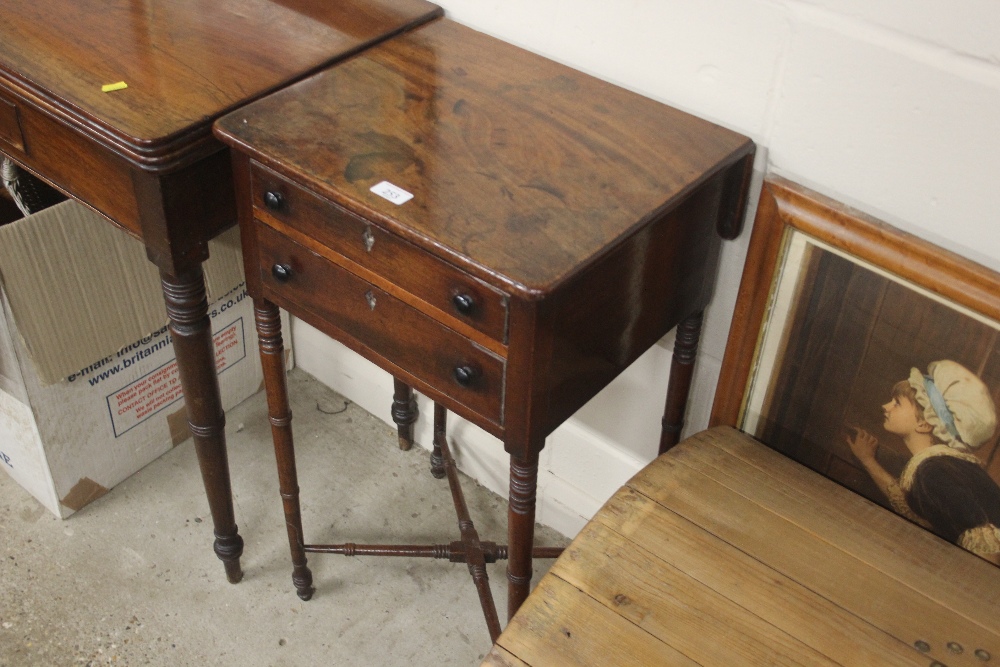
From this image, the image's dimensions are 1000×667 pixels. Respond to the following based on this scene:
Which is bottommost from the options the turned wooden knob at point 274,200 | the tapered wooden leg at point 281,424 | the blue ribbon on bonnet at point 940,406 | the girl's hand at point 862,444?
the tapered wooden leg at point 281,424

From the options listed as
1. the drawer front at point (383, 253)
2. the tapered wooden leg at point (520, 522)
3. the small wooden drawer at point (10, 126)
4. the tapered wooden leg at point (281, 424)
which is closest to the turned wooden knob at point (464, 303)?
the drawer front at point (383, 253)

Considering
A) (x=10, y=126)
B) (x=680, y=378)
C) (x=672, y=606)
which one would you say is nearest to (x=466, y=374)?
(x=672, y=606)

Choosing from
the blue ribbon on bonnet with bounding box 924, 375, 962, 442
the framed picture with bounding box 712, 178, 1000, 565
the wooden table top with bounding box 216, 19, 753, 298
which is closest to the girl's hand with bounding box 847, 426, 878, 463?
the framed picture with bounding box 712, 178, 1000, 565

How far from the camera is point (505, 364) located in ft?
4.02

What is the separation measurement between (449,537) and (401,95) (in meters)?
1.03

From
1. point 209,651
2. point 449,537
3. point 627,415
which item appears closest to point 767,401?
point 627,415

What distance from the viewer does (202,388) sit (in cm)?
164

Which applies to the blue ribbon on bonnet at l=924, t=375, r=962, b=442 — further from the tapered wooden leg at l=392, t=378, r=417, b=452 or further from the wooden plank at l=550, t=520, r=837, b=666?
the tapered wooden leg at l=392, t=378, r=417, b=452

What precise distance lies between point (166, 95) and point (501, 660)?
871mm

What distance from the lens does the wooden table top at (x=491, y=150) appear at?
1195mm

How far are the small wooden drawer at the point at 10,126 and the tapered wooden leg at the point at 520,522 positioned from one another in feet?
2.99

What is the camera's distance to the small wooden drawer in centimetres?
154

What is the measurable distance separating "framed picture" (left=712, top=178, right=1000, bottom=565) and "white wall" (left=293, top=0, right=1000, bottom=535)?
7cm

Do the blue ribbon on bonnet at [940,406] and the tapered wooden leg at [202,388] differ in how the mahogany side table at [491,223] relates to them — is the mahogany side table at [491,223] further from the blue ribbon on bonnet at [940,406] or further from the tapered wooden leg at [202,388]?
the blue ribbon on bonnet at [940,406]
